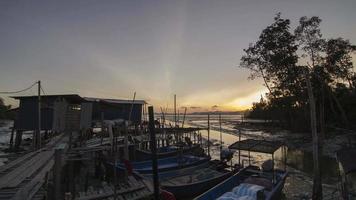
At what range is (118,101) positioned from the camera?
120 ft

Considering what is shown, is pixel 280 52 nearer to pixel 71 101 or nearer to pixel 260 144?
pixel 260 144

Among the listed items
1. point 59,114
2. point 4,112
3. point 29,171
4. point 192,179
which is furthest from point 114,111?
point 4,112

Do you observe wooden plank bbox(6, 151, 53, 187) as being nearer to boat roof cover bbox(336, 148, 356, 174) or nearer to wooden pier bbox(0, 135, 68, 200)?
wooden pier bbox(0, 135, 68, 200)

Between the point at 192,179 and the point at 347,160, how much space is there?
874 cm

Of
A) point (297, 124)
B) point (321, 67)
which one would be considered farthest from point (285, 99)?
point (297, 124)

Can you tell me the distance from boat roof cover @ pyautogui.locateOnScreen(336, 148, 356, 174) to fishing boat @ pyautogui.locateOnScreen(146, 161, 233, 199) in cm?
708

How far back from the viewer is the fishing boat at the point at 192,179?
15.5 meters

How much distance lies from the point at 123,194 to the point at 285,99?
29.2m

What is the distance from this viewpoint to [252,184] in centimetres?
1370

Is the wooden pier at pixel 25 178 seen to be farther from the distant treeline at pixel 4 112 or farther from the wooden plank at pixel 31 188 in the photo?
the distant treeline at pixel 4 112

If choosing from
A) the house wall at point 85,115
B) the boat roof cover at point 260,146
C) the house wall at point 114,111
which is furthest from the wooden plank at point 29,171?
the house wall at point 114,111

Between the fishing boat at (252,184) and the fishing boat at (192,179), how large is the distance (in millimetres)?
1852

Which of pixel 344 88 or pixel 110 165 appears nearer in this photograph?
pixel 110 165

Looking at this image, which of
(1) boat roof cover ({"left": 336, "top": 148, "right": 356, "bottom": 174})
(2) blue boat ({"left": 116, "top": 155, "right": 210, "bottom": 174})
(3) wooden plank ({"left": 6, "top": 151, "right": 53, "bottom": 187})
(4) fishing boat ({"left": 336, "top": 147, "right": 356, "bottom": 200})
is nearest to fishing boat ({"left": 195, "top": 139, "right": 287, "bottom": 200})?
(4) fishing boat ({"left": 336, "top": 147, "right": 356, "bottom": 200})
